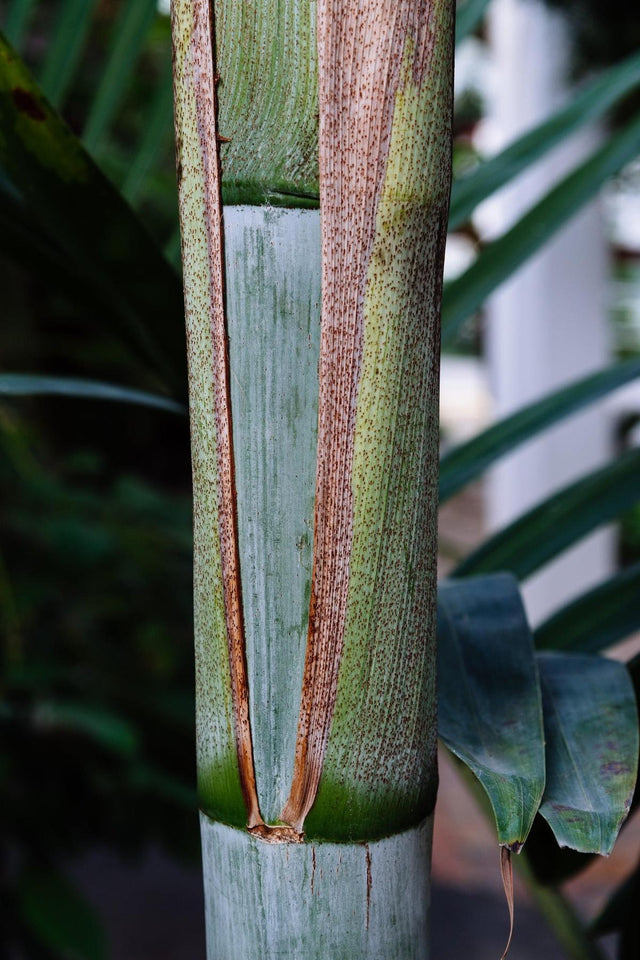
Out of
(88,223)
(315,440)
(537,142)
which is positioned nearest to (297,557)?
(315,440)

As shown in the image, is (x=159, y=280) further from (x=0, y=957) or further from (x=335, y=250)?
(x=0, y=957)

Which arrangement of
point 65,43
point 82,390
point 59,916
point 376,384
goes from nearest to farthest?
1. point 376,384
2. point 82,390
3. point 65,43
4. point 59,916

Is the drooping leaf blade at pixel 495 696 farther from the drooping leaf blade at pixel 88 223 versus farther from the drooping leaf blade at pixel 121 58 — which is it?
the drooping leaf blade at pixel 121 58

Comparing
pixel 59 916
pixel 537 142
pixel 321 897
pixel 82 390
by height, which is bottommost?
pixel 59 916

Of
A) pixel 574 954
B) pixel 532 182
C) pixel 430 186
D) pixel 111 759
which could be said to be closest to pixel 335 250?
pixel 430 186

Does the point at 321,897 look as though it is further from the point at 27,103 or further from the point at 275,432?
the point at 27,103

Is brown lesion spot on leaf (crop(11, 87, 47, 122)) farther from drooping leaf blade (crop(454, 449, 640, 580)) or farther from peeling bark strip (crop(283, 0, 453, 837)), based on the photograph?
drooping leaf blade (crop(454, 449, 640, 580))
